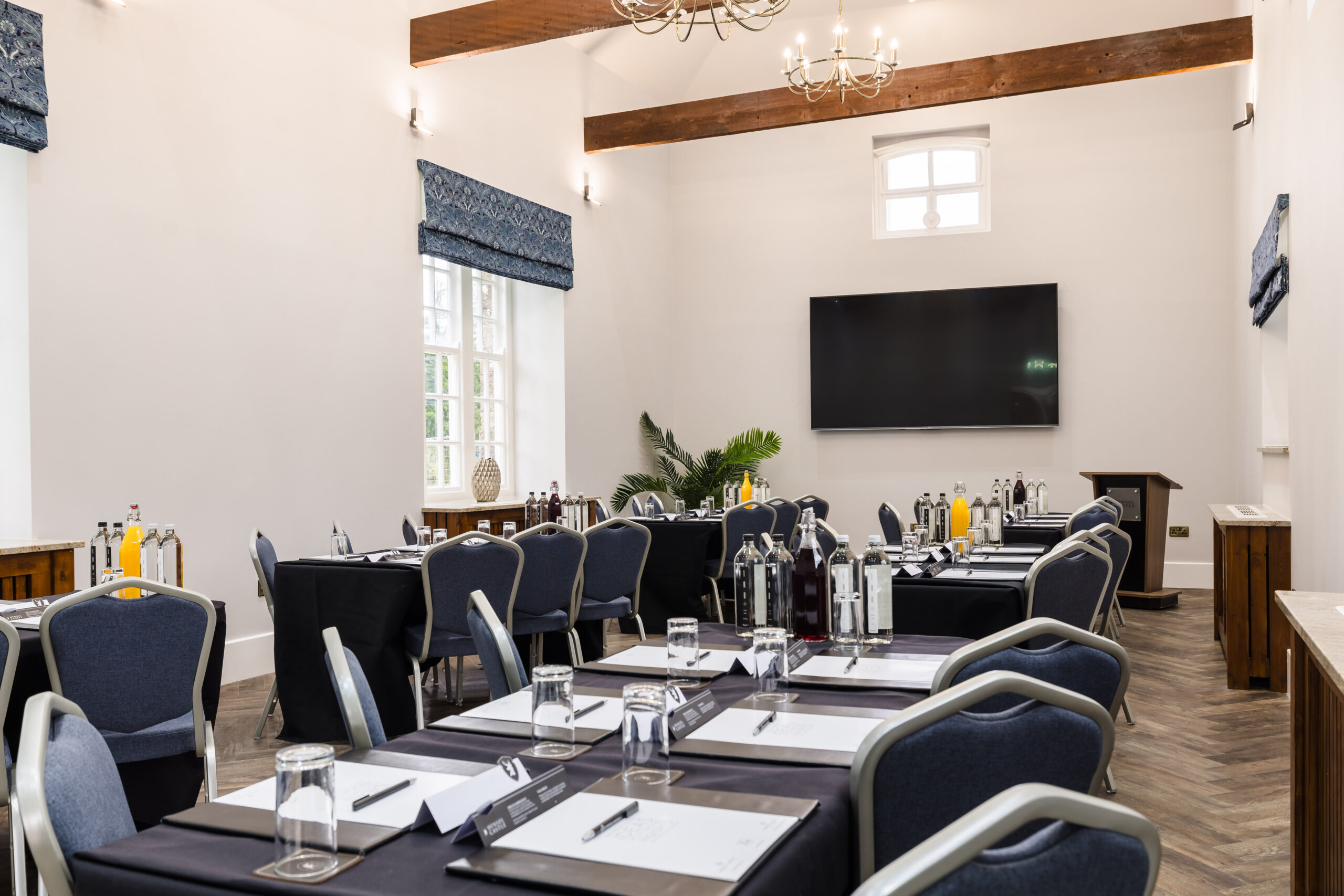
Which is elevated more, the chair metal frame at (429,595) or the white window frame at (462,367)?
the white window frame at (462,367)

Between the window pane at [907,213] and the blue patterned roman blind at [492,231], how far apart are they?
10.7 ft

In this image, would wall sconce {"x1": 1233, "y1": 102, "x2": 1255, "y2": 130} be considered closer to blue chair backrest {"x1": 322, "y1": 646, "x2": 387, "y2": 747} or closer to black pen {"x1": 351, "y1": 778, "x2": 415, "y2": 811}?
blue chair backrest {"x1": 322, "y1": 646, "x2": 387, "y2": 747}

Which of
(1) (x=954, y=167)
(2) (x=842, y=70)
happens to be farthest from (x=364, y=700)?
(1) (x=954, y=167)

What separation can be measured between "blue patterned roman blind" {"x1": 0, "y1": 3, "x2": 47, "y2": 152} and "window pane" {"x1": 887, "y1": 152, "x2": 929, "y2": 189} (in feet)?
24.2

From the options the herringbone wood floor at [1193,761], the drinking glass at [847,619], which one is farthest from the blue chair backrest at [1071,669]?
the herringbone wood floor at [1193,761]

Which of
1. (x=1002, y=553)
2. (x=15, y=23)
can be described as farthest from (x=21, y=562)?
(x=1002, y=553)

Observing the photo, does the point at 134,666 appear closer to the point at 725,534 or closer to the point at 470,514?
the point at 725,534

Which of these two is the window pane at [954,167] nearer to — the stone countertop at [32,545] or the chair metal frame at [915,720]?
the stone countertop at [32,545]

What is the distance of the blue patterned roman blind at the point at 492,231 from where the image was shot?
23.3 feet

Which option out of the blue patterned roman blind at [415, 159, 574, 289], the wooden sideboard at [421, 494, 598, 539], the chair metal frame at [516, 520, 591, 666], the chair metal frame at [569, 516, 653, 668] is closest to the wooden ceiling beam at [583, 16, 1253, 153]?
the blue patterned roman blind at [415, 159, 574, 289]

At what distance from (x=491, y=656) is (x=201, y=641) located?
1.18 m

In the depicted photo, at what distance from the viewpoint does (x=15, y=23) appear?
4.43 m

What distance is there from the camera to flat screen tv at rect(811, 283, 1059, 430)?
9.30 metres

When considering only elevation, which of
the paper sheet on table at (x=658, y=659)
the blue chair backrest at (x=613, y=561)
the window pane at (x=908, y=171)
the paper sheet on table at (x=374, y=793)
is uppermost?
the window pane at (x=908, y=171)
